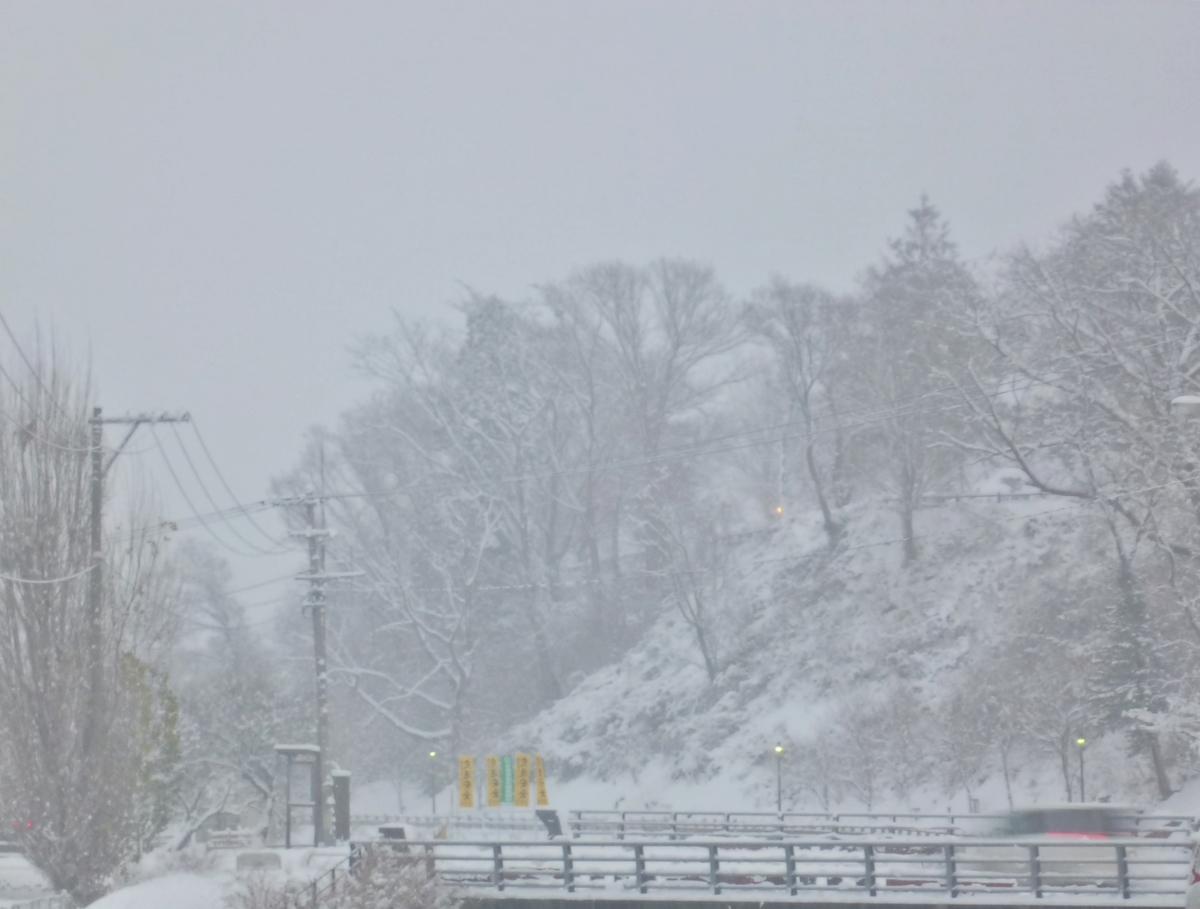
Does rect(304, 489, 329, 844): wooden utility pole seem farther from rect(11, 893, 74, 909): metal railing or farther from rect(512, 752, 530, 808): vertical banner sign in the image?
rect(11, 893, 74, 909): metal railing

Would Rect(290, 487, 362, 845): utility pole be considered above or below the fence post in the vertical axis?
above

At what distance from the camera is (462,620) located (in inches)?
2314

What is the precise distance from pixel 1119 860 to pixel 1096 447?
21.6m

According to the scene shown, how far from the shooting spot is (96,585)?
25281 mm

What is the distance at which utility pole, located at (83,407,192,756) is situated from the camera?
24625 mm

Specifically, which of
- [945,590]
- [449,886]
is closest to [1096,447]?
[945,590]

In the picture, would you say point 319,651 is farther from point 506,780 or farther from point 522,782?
point 506,780

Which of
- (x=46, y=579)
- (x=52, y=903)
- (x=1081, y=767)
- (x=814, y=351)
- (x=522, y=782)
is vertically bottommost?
(x=52, y=903)

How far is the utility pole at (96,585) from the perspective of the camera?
24.6 meters

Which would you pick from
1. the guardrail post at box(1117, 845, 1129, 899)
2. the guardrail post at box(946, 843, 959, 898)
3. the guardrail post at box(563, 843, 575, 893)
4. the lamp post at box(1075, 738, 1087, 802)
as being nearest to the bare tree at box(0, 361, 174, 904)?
the guardrail post at box(563, 843, 575, 893)

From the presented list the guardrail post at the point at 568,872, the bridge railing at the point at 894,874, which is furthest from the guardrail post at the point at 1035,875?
the guardrail post at the point at 568,872

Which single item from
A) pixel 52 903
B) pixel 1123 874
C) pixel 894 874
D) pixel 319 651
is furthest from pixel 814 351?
pixel 52 903

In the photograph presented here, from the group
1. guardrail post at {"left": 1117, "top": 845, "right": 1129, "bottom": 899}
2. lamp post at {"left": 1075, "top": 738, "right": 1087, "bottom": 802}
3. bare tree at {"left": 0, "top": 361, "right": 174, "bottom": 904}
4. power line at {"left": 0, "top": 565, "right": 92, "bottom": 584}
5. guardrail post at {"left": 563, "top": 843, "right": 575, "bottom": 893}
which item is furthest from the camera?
lamp post at {"left": 1075, "top": 738, "right": 1087, "bottom": 802}

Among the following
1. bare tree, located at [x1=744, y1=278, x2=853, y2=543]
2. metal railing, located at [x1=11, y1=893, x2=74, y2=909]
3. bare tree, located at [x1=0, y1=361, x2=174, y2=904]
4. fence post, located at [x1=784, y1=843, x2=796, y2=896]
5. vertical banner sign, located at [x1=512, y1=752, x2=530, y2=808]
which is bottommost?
metal railing, located at [x1=11, y1=893, x2=74, y2=909]
